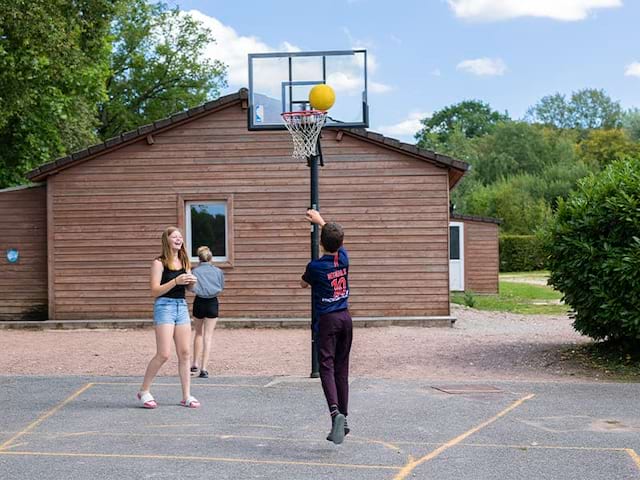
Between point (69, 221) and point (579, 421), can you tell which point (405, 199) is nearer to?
point (69, 221)

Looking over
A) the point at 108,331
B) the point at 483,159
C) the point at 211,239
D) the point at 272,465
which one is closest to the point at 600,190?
the point at 272,465

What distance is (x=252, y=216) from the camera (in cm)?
1928

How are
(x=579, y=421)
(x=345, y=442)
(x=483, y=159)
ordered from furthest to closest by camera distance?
(x=483, y=159) < (x=579, y=421) < (x=345, y=442)

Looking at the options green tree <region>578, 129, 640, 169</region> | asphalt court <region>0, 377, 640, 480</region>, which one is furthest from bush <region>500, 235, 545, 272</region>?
asphalt court <region>0, 377, 640, 480</region>

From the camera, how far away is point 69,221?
64.2 feet

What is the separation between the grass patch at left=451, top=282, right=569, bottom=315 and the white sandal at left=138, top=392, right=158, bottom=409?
607 inches

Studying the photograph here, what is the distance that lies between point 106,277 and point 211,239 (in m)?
2.27

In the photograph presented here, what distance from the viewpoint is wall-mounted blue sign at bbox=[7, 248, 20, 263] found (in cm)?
1992

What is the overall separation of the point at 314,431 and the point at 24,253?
13.2m

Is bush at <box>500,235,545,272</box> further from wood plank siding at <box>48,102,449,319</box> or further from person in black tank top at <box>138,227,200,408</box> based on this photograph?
person in black tank top at <box>138,227,200,408</box>

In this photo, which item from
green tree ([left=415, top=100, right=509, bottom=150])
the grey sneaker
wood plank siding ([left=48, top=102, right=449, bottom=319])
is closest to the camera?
the grey sneaker

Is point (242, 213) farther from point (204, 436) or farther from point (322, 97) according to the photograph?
point (204, 436)

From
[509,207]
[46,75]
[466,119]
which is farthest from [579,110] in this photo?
[46,75]

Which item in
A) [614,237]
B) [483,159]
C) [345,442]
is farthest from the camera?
[483,159]
